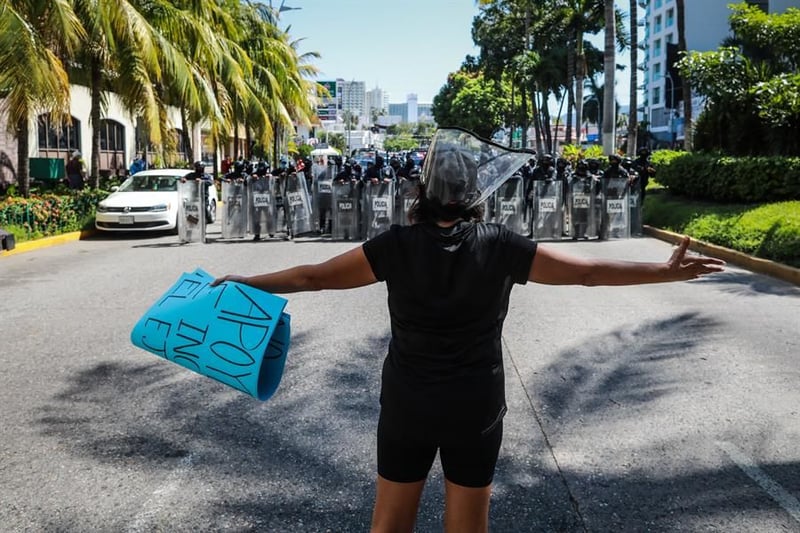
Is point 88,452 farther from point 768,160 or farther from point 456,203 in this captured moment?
point 768,160

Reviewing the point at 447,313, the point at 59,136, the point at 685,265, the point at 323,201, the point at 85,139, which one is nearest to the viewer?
the point at 447,313

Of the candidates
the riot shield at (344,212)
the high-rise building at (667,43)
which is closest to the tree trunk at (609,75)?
the riot shield at (344,212)

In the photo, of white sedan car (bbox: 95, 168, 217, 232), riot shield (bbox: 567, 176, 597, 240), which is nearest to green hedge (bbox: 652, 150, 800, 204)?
riot shield (bbox: 567, 176, 597, 240)

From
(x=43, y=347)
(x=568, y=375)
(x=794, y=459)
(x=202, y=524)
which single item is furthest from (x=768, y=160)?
(x=202, y=524)

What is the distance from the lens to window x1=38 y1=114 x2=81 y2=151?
27.8 meters

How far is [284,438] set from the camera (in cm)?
478

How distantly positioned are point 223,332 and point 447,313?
0.93 m

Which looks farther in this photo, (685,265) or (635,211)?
(635,211)

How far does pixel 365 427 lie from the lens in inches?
195

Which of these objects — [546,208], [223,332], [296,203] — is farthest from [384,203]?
[223,332]

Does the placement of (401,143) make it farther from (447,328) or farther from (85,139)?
(447,328)

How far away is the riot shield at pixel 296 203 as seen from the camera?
1692 centimetres

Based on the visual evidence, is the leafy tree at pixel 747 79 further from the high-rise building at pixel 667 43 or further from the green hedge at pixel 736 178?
the high-rise building at pixel 667 43

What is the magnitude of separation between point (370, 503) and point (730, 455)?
2.13 metres
